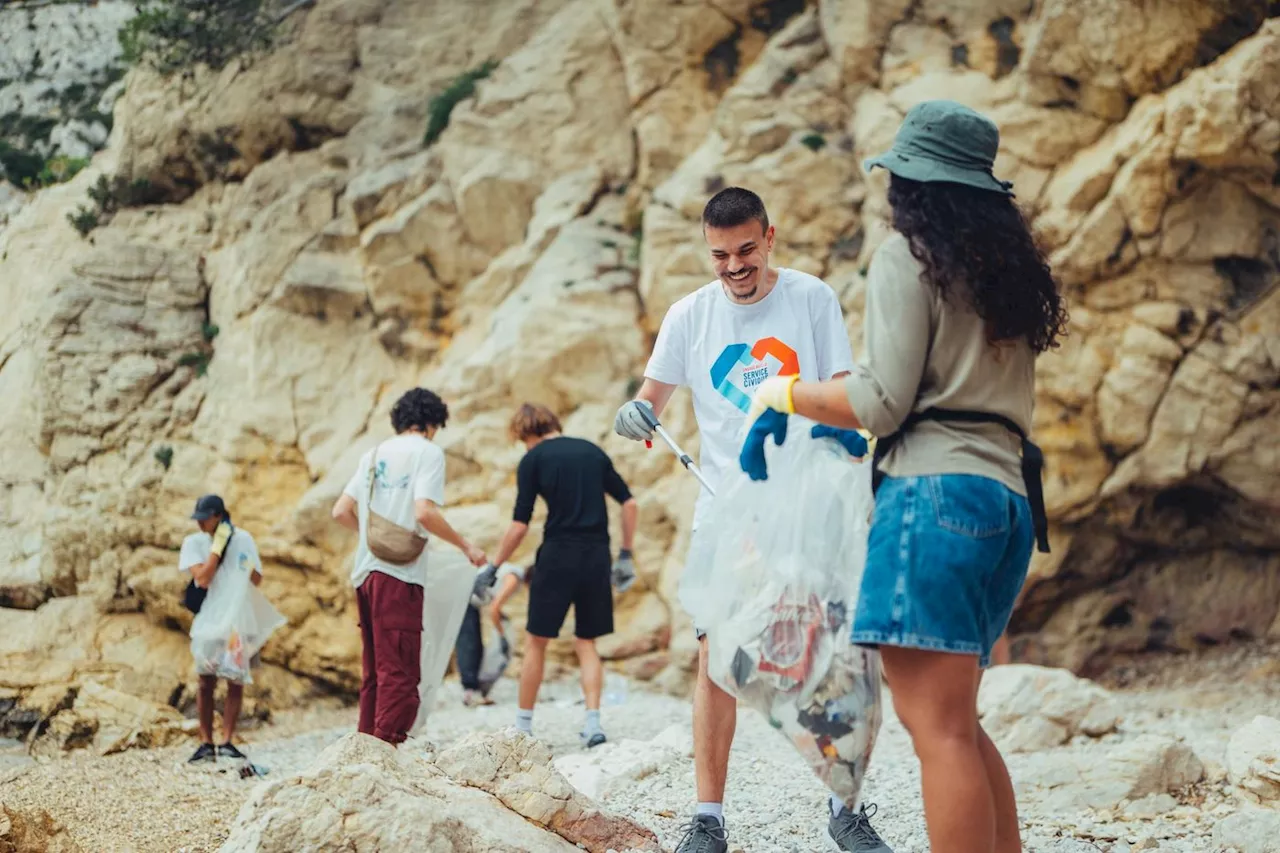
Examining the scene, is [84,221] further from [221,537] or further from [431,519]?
[431,519]

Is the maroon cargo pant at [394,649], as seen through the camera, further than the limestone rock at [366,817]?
Yes

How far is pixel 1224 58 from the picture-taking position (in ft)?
26.9

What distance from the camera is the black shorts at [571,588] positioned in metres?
6.34

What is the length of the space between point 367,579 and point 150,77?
447 inches

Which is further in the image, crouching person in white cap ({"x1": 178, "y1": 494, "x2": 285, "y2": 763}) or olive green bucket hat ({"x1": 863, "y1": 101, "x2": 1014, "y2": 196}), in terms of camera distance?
crouching person in white cap ({"x1": 178, "y1": 494, "x2": 285, "y2": 763})

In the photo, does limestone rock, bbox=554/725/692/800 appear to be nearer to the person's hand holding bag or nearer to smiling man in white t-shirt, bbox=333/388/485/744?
smiling man in white t-shirt, bbox=333/388/485/744

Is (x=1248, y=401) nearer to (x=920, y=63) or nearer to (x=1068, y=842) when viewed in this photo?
(x=920, y=63)

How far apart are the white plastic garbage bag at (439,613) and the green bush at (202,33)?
10210mm

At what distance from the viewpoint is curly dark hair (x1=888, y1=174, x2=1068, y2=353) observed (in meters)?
2.37

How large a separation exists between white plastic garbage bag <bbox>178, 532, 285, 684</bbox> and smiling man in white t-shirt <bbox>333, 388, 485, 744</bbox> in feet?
4.34

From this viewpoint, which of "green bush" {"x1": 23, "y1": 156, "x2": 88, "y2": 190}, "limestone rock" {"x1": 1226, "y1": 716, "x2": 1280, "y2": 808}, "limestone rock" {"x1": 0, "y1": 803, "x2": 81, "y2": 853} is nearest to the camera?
"limestone rock" {"x1": 0, "y1": 803, "x2": 81, "y2": 853}

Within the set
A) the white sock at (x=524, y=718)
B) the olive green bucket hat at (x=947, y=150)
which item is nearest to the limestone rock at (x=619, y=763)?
the white sock at (x=524, y=718)

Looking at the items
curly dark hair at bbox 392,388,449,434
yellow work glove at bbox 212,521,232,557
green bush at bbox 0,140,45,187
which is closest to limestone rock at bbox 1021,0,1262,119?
curly dark hair at bbox 392,388,449,434

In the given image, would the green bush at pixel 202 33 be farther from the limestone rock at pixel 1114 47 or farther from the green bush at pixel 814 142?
the limestone rock at pixel 1114 47
